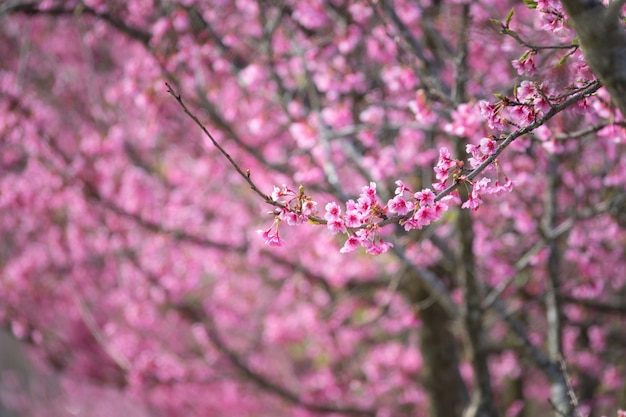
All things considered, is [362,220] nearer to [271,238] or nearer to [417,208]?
[417,208]

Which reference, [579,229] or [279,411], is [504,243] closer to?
[579,229]

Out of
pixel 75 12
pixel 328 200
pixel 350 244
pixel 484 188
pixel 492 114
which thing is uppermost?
pixel 75 12

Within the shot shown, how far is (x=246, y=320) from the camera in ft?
31.5

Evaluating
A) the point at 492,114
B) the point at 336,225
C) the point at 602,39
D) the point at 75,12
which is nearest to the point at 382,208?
the point at 336,225

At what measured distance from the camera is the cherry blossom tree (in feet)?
9.66

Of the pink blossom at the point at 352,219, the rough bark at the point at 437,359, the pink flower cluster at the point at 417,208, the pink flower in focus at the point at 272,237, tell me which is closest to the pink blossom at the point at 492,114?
the pink flower cluster at the point at 417,208

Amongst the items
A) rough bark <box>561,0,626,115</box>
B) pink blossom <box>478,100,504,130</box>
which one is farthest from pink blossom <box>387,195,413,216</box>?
rough bark <box>561,0,626,115</box>

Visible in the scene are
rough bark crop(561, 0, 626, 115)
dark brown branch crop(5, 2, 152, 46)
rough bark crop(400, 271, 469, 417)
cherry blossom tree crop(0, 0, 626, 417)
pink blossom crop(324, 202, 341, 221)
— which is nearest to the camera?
rough bark crop(561, 0, 626, 115)

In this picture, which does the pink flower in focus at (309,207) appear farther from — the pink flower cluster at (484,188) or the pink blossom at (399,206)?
the pink flower cluster at (484,188)

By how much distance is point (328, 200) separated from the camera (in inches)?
203

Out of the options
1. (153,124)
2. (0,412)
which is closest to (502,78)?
(153,124)

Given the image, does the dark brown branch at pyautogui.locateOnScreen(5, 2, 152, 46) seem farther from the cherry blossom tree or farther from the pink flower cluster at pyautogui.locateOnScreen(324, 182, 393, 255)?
the pink flower cluster at pyautogui.locateOnScreen(324, 182, 393, 255)

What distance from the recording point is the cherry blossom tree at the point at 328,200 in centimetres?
294

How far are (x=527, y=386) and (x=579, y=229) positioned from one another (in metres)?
4.50
